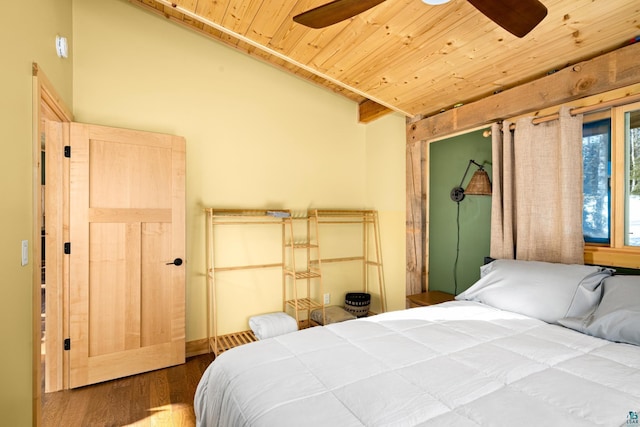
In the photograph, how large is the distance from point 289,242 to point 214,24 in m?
2.16

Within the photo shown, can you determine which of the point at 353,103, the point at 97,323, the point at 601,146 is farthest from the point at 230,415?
the point at 353,103

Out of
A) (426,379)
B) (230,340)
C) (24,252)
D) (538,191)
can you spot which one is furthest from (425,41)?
(230,340)

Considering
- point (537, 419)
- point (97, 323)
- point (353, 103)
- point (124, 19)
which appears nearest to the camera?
point (537, 419)

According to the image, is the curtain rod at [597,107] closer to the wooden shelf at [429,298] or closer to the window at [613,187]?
the window at [613,187]

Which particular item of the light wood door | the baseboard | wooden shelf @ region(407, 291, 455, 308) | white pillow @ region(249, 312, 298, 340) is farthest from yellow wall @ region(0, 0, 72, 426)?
wooden shelf @ region(407, 291, 455, 308)

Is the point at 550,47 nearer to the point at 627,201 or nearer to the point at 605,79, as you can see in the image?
the point at 605,79

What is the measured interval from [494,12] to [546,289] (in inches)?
59.6

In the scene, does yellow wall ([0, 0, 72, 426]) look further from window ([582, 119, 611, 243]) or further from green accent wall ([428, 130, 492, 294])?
window ([582, 119, 611, 243])

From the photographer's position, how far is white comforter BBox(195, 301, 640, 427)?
3.08ft

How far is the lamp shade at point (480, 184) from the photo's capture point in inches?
102

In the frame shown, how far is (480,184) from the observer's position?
2604 mm

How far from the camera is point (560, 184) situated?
6.95 feet

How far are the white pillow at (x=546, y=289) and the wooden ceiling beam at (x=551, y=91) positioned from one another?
113 centimetres

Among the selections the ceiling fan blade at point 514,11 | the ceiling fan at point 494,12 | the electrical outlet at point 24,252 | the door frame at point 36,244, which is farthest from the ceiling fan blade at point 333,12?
the electrical outlet at point 24,252
